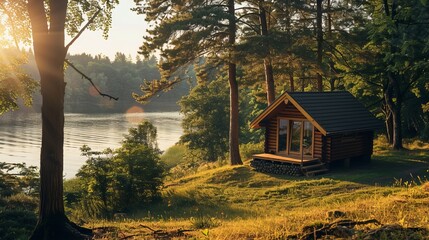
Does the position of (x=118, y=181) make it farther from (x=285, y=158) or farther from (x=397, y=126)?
(x=397, y=126)

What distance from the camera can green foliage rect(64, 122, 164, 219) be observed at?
20328 mm

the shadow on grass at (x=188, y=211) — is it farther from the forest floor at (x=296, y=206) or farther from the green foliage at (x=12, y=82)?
the green foliage at (x=12, y=82)

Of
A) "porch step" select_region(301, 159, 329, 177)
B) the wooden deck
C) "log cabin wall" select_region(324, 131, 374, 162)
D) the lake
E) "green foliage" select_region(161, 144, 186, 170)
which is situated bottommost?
"green foliage" select_region(161, 144, 186, 170)

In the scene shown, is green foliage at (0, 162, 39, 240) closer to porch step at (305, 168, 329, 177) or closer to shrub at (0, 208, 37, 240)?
shrub at (0, 208, 37, 240)

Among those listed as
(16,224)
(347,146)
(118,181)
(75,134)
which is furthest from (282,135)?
(75,134)

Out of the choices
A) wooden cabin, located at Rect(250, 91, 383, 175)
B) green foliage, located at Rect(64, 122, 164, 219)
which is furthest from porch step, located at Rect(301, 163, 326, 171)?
green foliage, located at Rect(64, 122, 164, 219)

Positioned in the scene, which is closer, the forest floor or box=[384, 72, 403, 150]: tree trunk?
the forest floor

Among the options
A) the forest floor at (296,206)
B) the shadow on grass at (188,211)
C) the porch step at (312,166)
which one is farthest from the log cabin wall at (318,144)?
the shadow on grass at (188,211)

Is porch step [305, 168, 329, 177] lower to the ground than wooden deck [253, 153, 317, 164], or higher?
lower

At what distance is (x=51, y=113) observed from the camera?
31.5 ft

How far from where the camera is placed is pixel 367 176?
20.9m

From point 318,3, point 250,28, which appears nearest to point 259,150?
point 250,28

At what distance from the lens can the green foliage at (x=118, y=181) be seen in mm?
20328

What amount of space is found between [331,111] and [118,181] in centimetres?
1272
